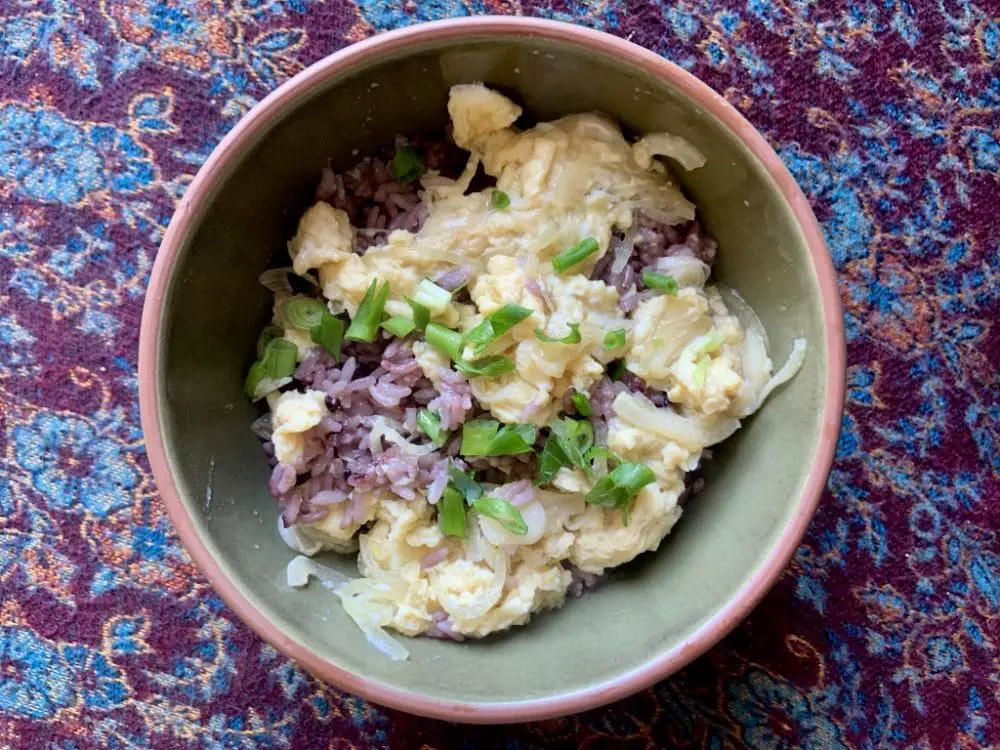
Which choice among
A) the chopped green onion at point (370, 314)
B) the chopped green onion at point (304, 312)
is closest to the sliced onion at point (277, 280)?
the chopped green onion at point (304, 312)

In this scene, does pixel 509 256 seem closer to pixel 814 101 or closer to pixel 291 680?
pixel 814 101

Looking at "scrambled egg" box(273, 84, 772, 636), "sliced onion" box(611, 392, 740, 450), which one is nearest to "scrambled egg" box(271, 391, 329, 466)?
"scrambled egg" box(273, 84, 772, 636)

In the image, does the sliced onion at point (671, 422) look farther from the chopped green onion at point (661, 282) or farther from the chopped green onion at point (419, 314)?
the chopped green onion at point (419, 314)

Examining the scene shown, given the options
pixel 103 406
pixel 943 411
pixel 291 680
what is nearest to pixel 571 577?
pixel 291 680

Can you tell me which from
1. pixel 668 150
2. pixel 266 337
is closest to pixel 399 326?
pixel 266 337

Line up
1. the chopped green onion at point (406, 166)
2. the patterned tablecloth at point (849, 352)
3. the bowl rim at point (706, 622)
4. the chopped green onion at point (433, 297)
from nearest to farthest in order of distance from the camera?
the bowl rim at point (706, 622) < the chopped green onion at point (433, 297) < the chopped green onion at point (406, 166) < the patterned tablecloth at point (849, 352)
